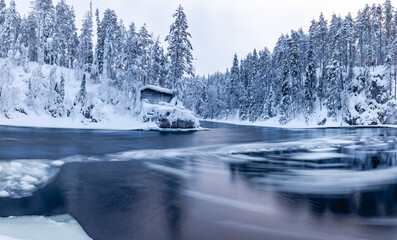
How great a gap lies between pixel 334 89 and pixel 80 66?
185 ft

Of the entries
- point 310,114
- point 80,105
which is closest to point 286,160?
point 80,105

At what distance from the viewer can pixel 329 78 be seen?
180 feet

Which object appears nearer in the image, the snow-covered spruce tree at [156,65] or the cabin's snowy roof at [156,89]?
the cabin's snowy roof at [156,89]

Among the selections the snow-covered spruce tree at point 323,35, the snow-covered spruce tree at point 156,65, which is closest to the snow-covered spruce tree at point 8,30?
the snow-covered spruce tree at point 156,65

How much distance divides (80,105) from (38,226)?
4196 cm

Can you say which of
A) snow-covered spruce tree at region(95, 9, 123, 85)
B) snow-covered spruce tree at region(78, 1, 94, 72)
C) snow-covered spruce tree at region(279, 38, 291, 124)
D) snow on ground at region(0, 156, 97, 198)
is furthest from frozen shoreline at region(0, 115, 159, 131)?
snow-covered spruce tree at region(279, 38, 291, 124)

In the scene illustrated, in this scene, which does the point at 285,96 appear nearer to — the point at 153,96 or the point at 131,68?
the point at 153,96

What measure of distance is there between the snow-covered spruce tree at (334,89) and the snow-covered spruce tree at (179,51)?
3057 cm

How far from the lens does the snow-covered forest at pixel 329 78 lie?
51.9 meters

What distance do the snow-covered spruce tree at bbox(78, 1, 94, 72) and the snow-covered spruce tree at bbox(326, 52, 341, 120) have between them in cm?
5133

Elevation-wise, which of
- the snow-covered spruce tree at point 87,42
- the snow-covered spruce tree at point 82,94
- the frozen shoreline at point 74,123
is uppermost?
the snow-covered spruce tree at point 87,42

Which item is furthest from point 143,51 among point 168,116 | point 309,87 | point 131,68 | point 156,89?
point 309,87

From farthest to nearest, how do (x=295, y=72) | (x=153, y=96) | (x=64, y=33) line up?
(x=64, y=33)
(x=295, y=72)
(x=153, y=96)

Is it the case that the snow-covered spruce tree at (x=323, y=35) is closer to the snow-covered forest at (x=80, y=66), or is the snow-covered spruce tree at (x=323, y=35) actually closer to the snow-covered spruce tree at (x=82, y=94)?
the snow-covered forest at (x=80, y=66)
